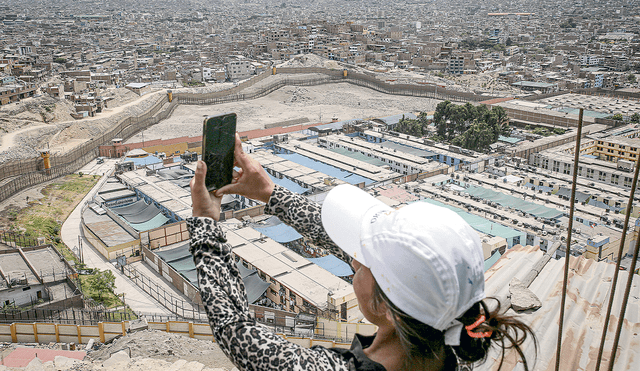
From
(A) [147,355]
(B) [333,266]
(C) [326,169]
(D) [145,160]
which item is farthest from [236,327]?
(D) [145,160]

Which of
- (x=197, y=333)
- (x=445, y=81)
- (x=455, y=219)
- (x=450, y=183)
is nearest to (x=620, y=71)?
(x=445, y=81)

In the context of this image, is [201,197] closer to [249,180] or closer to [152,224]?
[249,180]

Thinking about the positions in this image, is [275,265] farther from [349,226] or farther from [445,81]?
[445,81]

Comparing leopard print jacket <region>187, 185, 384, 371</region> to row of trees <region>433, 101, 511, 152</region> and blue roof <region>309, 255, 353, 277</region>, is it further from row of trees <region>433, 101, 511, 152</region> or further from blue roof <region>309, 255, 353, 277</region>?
row of trees <region>433, 101, 511, 152</region>

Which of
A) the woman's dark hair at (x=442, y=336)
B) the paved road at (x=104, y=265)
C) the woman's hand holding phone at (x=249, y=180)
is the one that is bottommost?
the paved road at (x=104, y=265)

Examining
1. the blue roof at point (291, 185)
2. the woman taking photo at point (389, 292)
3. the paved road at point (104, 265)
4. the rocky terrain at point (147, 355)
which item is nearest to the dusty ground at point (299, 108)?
the paved road at point (104, 265)

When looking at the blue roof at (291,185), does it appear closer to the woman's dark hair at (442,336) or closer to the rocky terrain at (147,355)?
the rocky terrain at (147,355)
